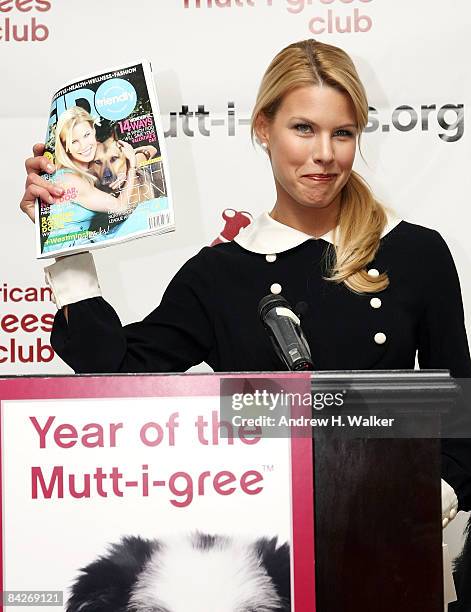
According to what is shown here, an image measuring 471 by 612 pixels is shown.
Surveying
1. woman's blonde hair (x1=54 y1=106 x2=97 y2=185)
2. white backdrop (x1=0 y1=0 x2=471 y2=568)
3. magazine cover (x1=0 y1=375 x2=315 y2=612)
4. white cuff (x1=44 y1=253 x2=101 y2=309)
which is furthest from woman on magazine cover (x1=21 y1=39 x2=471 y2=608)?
magazine cover (x1=0 y1=375 x2=315 y2=612)

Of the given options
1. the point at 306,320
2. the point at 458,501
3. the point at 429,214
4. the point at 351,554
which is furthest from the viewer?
the point at 429,214

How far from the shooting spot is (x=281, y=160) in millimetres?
2209

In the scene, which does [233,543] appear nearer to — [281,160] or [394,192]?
[281,160]

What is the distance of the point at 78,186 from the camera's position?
174cm

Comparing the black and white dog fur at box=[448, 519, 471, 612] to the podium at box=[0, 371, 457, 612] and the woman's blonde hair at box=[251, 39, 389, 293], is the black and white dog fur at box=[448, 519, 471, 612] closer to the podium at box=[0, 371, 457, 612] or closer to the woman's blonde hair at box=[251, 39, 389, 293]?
the woman's blonde hair at box=[251, 39, 389, 293]

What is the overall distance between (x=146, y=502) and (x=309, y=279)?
3.12 ft

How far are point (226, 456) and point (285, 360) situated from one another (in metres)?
0.15

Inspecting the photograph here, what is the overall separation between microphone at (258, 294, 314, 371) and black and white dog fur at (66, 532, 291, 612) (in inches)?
9.0

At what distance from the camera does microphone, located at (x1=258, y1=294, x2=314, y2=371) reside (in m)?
1.29

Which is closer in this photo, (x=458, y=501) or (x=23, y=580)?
(x=23, y=580)

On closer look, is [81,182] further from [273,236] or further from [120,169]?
[273,236]

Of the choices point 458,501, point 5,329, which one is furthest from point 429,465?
point 5,329

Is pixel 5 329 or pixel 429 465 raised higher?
pixel 5 329

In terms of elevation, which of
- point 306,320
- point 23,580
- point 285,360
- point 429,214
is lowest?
point 23,580
